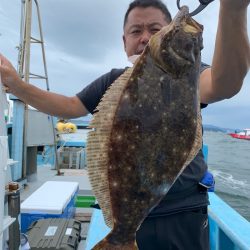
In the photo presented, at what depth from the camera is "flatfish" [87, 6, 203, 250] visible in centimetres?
149

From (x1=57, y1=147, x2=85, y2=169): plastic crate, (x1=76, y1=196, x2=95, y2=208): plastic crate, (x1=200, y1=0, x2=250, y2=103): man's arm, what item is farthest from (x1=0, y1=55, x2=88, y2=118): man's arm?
(x1=57, y1=147, x2=85, y2=169): plastic crate

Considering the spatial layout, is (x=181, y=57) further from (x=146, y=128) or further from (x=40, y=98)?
(x=40, y=98)

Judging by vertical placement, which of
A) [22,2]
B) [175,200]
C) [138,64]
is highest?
[22,2]

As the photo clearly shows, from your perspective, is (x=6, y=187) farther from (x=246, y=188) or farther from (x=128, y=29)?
(x=246, y=188)

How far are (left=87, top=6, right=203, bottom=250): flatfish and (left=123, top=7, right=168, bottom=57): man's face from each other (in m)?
0.62

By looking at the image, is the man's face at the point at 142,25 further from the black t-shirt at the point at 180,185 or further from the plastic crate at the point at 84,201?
the plastic crate at the point at 84,201

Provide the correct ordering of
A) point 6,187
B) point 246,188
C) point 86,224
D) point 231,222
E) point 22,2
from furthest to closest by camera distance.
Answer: point 246,188 < point 22,2 < point 86,224 < point 231,222 < point 6,187

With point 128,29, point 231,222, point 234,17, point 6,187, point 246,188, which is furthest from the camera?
point 246,188

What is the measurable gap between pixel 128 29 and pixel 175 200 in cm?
123

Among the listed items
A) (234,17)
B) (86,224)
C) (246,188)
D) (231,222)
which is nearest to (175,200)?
(234,17)

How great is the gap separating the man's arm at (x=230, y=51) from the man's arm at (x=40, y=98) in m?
1.05

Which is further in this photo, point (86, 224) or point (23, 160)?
point (23, 160)

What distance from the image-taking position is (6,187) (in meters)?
2.02

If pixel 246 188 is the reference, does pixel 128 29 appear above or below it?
above
